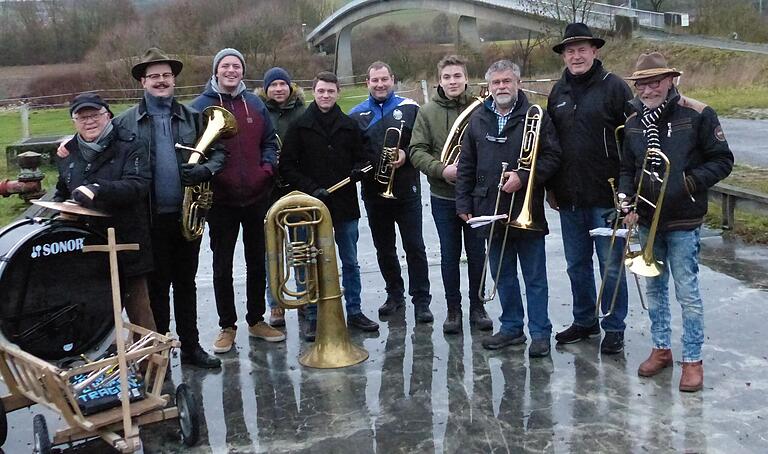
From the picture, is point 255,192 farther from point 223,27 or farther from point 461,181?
point 223,27

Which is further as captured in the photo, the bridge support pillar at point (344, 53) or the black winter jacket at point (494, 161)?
the bridge support pillar at point (344, 53)

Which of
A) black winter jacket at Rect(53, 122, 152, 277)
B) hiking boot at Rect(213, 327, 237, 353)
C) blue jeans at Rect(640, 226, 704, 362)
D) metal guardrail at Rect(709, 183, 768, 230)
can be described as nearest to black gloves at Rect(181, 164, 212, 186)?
black winter jacket at Rect(53, 122, 152, 277)

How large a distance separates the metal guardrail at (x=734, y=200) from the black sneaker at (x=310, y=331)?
4.73 m

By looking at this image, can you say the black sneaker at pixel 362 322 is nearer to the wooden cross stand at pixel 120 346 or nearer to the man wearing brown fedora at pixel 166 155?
the man wearing brown fedora at pixel 166 155

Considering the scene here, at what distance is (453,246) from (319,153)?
3.87 feet

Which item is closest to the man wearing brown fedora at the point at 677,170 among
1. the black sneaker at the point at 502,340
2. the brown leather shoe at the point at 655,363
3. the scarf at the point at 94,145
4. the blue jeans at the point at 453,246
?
the brown leather shoe at the point at 655,363

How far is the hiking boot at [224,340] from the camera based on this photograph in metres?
5.72

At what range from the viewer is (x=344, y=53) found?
58312 mm

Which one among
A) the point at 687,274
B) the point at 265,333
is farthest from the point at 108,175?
the point at 687,274

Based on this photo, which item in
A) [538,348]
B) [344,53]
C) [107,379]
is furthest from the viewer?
[344,53]

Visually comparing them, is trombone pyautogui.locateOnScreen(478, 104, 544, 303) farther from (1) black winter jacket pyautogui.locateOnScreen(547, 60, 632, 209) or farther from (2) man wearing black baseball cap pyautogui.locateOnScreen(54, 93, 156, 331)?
(2) man wearing black baseball cap pyautogui.locateOnScreen(54, 93, 156, 331)

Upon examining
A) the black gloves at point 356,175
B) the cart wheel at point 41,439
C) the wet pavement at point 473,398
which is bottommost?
the wet pavement at point 473,398

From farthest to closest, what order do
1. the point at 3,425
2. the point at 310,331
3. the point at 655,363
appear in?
the point at 310,331, the point at 655,363, the point at 3,425

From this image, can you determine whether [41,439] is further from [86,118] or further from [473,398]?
[473,398]
